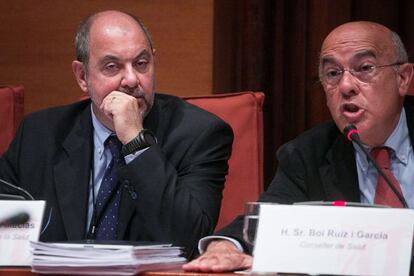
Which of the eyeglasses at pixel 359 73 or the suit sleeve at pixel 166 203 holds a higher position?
the eyeglasses at pixel 359 73

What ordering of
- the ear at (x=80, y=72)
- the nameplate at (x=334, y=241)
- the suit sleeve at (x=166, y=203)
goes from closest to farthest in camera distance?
the nameplate at (x=334, y=241) → the suit sleeve at (x=166, y=203) → the ear at (x=80, y=72)

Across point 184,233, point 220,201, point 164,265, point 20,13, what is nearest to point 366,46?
point 220,201

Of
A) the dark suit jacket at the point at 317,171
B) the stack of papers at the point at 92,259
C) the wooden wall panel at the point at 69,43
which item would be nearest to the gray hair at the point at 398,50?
the dark suit jacket at the point at 317,171

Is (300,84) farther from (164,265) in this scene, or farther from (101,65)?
(164,265)

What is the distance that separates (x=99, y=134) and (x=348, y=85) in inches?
31.2

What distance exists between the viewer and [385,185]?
2344 mm

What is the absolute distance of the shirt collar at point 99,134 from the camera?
2607 mm

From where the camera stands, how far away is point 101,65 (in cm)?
257

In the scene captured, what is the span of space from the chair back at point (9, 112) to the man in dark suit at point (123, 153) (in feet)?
0.34

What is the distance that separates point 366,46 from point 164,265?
1.12m

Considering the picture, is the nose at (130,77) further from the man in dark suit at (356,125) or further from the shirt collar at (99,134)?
the man in dark suit at (356,125)

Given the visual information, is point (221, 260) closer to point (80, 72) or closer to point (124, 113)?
point (124, 113)

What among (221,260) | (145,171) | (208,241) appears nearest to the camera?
(221,260)

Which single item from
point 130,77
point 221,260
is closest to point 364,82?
point 130,77
